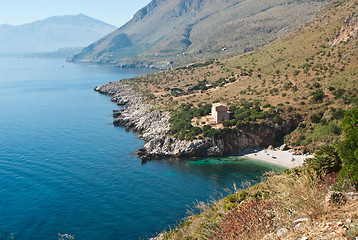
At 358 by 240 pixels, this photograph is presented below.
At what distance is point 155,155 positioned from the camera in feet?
179

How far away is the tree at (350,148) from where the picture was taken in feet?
34.7

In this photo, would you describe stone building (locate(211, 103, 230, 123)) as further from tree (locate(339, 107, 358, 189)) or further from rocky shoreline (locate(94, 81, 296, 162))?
tree (locate(339, 107, 358, 189))

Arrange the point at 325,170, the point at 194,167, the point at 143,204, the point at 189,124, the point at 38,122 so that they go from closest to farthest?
the point at 325,170 < the point at 143,204 < the point at 194,167 < the point at 189,124 < the point at 38,122

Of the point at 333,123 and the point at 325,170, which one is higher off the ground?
the point at 325,170

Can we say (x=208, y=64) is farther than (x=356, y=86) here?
Yes

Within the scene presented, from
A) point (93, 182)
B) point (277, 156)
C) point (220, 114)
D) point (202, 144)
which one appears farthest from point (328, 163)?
point (220, 114)

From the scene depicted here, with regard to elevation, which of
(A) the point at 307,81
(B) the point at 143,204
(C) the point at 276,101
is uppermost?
(A) the point at 307,81

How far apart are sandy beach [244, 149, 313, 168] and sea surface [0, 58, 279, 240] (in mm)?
2178

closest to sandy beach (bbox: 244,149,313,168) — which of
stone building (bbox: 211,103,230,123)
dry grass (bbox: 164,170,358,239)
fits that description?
stone building (bbox: 211,103,230,123)

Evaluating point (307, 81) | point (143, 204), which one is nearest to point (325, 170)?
point (143, 204)

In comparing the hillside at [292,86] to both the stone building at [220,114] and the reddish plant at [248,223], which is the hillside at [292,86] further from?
the reddish plant at [248,223]

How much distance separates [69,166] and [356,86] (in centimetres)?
5697

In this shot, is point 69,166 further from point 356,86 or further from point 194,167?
point 356,86

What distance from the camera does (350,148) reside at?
11.7 metres
